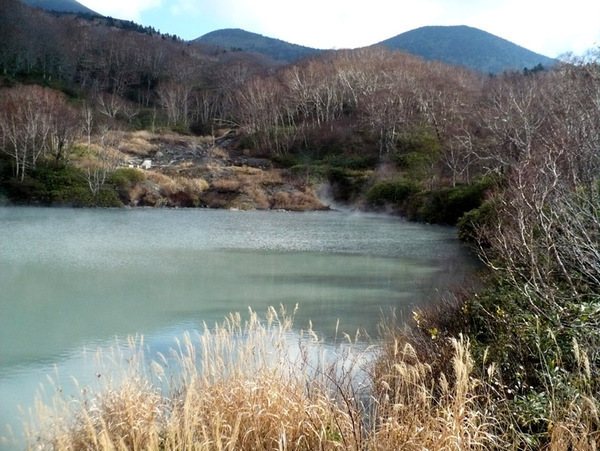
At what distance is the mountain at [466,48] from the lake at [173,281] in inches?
5674

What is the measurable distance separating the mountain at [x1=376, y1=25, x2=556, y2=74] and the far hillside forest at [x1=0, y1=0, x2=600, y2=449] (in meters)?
95.8

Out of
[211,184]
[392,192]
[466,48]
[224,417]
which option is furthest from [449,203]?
[466,48]

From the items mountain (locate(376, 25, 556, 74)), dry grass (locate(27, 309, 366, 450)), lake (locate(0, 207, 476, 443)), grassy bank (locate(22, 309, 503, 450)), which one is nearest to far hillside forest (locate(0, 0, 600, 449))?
grassy bank (locate(22, 309, 503, 450))

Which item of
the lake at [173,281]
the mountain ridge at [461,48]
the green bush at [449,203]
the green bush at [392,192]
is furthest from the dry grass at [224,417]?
the mountain ridge at [461,48]

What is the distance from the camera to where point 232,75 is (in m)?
80.9

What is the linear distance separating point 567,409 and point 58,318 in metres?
8.59

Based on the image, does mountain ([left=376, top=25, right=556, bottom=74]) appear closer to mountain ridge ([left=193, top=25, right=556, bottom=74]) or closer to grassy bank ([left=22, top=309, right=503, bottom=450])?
mountain ridge ([left=193, top=25, right=556, bottom=74])

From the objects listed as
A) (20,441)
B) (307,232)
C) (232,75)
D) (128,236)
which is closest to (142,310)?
(20,441)

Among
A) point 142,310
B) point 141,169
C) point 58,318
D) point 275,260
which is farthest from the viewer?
point 141,169

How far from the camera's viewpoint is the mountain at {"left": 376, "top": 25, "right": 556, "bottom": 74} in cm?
16250

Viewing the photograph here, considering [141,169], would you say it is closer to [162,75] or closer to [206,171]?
[206,171]

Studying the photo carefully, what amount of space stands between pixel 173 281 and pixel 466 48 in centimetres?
17582

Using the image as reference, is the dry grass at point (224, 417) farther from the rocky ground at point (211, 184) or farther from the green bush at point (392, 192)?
the rocky ground at point (211, 184)

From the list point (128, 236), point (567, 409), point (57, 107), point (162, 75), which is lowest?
point (128, 236)
